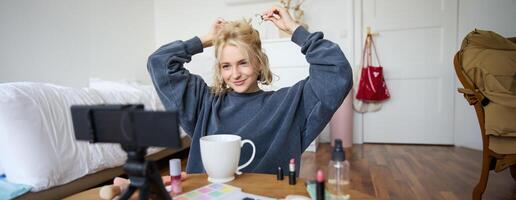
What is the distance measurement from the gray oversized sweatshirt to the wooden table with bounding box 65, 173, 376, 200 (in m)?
0.15

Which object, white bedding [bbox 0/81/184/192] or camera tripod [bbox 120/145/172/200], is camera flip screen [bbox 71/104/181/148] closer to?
camera tripod [bbox 120/145/172/200]

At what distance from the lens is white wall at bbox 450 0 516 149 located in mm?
2449

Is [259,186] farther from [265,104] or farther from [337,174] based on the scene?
[265,104]

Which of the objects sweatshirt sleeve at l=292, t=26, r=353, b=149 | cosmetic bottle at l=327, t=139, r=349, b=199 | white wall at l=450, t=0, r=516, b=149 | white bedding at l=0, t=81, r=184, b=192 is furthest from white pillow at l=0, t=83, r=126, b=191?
white wall at l=450, t=0, r=516, b=149

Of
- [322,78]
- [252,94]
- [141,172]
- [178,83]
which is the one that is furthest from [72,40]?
[141,172]

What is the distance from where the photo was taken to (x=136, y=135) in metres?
0.34

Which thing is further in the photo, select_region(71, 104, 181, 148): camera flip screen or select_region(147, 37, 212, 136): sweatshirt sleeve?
select_region(147, 37, 212, 136): sweatshirt sleeve

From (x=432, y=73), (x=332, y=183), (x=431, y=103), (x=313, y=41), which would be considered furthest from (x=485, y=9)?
(x=332, y=183)

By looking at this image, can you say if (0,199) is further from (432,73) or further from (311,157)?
(432,73)

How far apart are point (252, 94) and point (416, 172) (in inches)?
62.2

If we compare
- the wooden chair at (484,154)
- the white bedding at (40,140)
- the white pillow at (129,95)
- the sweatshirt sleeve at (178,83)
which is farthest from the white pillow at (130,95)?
the wooden chair at (484,154)

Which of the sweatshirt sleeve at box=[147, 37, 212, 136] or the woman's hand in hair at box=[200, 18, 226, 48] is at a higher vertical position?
the woman's hand in hair at box=[200, 18, 226, 48]

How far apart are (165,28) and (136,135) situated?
3.39m

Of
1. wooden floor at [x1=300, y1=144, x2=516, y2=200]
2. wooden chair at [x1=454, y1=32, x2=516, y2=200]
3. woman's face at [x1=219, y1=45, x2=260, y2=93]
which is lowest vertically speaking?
wooden floor at [x1=300, y1=144, x2=516, y2=200]
